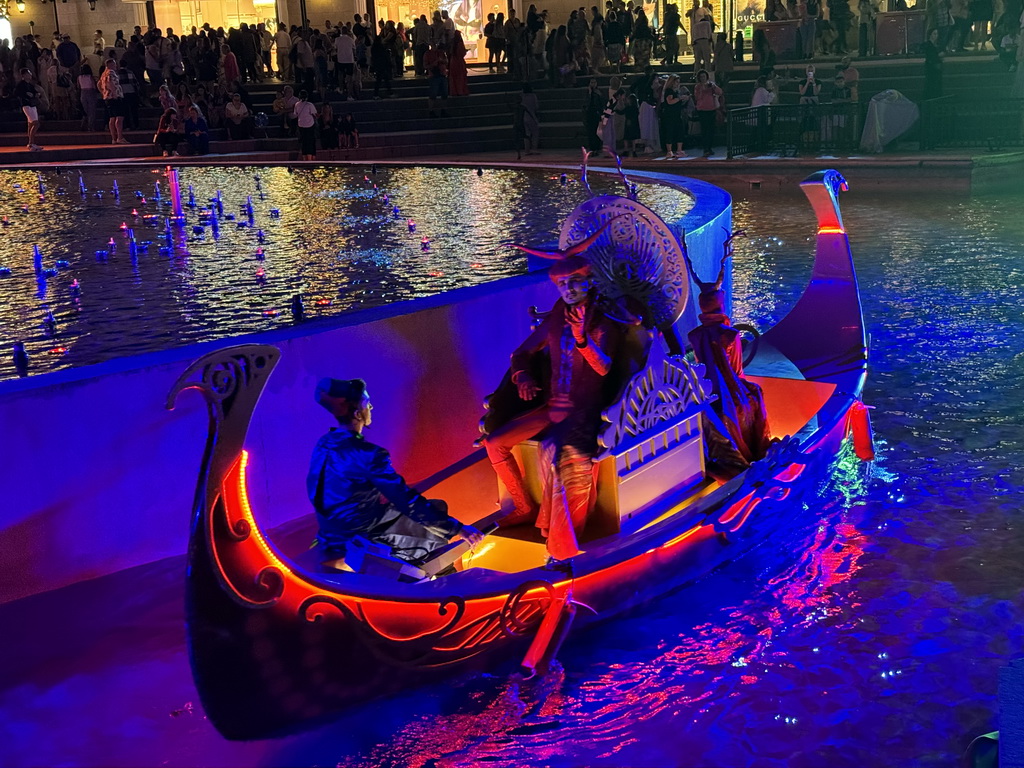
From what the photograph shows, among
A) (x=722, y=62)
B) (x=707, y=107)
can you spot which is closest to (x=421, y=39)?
(x=722, y=62)

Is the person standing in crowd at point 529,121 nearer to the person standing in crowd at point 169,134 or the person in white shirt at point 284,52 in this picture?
the person standing in crowd at point 169,134

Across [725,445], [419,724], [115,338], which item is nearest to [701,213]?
[725,445]

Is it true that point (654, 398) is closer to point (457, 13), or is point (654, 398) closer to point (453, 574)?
point (453, 574)

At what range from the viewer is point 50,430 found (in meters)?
4.14

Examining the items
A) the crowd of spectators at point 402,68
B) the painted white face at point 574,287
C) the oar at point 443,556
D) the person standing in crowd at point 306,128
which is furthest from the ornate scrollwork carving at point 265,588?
the person standing in crowd at point 306,128

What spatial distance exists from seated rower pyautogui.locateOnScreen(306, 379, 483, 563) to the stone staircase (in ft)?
48.8

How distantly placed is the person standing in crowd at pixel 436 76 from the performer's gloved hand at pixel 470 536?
17.2 metres

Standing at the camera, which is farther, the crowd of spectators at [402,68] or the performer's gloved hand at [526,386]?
the crowd of spectators at [402,68]

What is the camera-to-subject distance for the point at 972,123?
647 inches

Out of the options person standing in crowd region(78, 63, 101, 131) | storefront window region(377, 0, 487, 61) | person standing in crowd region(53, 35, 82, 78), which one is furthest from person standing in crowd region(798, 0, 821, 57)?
person standing in crowd region(53, 35, 82, 78)

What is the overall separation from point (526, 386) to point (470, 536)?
25.7 inches

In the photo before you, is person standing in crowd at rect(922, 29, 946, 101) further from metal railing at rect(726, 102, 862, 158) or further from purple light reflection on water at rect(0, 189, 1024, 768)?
purple light reflection on water at rect(0, 189, 1024, 768)

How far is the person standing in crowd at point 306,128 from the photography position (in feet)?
58.1

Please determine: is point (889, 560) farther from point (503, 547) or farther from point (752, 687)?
point (503, 547)
